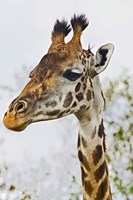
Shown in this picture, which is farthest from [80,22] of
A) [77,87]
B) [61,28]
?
[77,87]

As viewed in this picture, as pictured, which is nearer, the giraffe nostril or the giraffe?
the giraffe nostril

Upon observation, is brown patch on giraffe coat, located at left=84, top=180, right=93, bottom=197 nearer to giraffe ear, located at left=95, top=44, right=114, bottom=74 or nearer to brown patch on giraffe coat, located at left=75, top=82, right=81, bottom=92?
brown patch on giraffe coat, located at left=75, top=82, right=81, bottom=92

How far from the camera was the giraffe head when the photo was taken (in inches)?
226

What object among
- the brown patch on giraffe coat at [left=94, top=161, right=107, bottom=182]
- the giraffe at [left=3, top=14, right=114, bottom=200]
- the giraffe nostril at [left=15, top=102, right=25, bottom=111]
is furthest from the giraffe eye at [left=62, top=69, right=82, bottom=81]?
the brown patch on giraffe coat at [left=94, top=161, right=107, bottom=182]

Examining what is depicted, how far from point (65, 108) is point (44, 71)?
1.00ft

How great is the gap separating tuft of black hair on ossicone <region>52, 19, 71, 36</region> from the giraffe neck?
2.28ft

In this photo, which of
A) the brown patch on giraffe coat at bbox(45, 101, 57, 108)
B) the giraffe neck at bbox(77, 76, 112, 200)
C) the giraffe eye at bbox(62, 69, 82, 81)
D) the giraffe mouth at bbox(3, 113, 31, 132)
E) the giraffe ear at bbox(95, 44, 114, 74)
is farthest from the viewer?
the giraffe ear at bbox(95, 44, 114, 74)

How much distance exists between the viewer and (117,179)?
448 inches

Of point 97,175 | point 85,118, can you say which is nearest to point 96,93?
point 85,118

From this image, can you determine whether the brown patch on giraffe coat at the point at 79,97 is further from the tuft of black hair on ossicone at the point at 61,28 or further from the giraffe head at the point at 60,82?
the tuft of black hair on ossicone at the point at 61,28

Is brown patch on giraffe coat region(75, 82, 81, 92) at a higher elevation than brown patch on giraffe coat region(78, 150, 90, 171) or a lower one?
higher

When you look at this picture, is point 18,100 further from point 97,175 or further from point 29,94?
point 97,175

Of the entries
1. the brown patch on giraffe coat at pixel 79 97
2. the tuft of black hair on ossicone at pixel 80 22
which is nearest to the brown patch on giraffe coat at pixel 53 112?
the brown patch on giraffe coat at pixel 79 97

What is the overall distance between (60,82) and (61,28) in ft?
2.45
